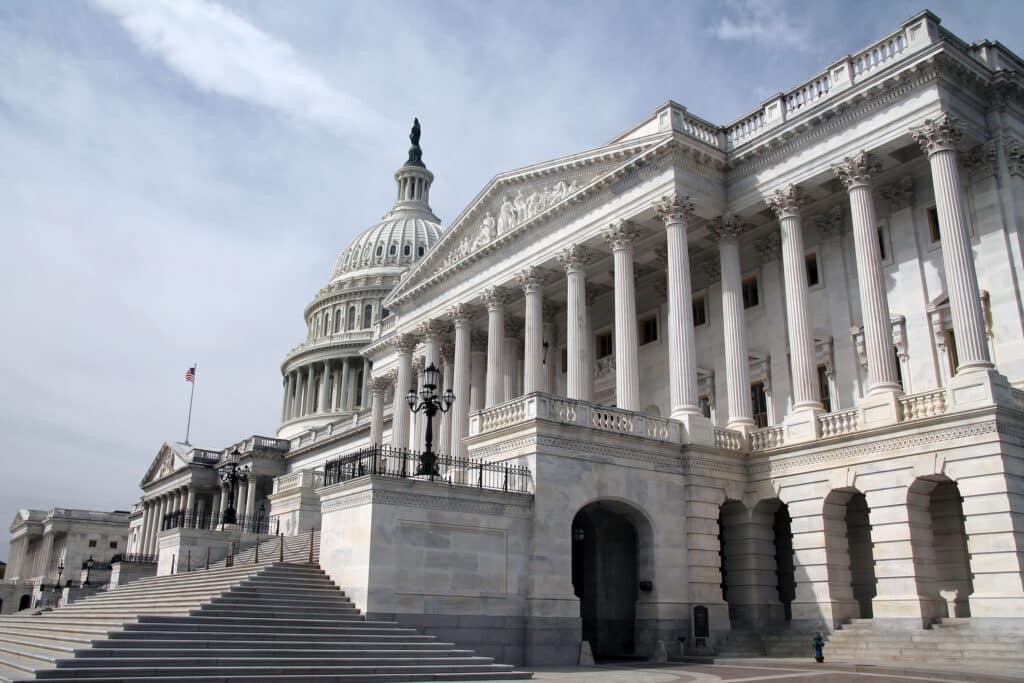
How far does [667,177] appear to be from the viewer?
35531 millimetres

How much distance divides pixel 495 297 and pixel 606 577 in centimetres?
1736

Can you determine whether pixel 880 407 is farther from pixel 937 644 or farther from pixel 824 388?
pixel 824 388

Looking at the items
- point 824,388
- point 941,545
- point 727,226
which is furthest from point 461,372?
point 941,545

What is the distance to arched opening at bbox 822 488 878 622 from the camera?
A: 95.0ft

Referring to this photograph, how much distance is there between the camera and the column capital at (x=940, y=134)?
95.5 ft

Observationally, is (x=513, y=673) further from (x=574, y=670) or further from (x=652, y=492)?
(x=652, y=492)

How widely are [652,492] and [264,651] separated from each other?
14613mm

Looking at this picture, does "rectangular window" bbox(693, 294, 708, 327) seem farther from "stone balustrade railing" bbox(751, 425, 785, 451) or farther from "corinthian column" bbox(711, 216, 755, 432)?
"stone balustrade railing" bbox(751, 425, 785, 451)

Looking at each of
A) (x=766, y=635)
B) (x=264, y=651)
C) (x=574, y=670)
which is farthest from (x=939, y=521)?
(x=264, y=651)

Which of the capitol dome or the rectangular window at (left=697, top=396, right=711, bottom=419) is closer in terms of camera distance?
the rectangular window at (left=697, top=396, right=711, bottom=419)

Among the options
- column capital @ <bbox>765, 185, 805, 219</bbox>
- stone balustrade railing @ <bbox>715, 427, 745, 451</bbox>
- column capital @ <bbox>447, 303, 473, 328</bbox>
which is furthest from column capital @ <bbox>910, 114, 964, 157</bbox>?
column capital @ <bbox>447, 303, 473, 328</bbox>

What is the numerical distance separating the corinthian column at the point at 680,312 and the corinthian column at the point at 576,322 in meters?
4.23

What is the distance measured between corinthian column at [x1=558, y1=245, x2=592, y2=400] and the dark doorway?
19.9 feet

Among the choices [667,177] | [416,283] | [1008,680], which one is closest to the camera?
[1008,680]
